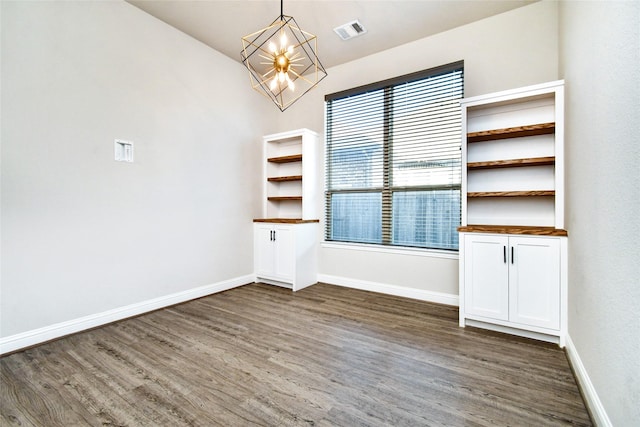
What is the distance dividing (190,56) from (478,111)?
3.29 m

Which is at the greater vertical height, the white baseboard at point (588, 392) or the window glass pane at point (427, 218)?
the window glass pane at point (427, 218)

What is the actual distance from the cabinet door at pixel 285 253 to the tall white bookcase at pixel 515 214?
2.03 m

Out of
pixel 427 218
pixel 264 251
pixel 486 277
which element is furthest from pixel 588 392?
pixel 264 251

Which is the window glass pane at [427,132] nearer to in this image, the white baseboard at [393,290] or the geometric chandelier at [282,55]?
the geometric chandelier at [282,55]

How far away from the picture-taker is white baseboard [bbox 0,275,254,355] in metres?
2.21

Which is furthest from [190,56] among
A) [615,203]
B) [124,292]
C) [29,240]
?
[615,203]

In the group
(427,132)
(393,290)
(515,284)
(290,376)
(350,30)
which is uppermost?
(350,30)

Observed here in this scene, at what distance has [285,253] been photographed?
3873mm

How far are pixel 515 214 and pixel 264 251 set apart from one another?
9.94 feet

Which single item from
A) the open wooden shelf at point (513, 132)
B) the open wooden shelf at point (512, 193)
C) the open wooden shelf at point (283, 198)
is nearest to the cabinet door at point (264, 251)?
the open wooden shelf at point (283, 198)

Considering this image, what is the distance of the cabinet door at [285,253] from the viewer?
3.81 metres

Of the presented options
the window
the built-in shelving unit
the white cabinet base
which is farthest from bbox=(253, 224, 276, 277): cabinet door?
the white cabinet base

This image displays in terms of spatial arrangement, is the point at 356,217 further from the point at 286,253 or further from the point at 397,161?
the point at 286,253

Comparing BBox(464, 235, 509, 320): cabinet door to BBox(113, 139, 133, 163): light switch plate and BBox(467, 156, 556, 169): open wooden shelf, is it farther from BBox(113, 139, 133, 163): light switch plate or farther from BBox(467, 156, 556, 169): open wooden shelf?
BBox(113, 139, 133, 163): light switch plate
